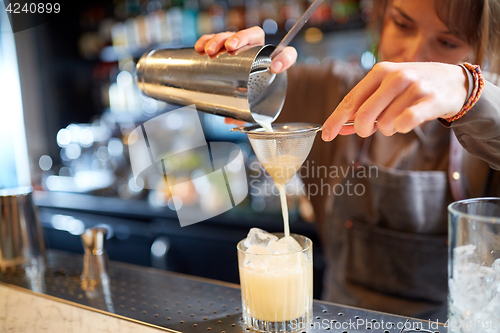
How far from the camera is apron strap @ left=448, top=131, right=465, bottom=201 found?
1.43 meters

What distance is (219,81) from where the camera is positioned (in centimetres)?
112

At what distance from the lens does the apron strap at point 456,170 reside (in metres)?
1.43

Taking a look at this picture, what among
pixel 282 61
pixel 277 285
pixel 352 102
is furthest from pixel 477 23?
pixel 277 285

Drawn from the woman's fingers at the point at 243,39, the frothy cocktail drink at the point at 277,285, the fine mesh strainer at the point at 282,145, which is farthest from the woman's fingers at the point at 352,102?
the woman's fingers at the point at 243,39

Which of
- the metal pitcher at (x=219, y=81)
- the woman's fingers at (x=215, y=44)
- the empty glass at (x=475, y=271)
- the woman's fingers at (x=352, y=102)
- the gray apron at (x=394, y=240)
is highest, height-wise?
the woman's fingers at (x=215, y=44)

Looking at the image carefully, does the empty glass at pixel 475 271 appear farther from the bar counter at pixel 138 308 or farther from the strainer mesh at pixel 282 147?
the strainer mesh at pixel 282 147

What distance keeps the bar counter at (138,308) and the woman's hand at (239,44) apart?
651 millimetres

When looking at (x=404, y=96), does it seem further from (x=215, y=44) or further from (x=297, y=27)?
(x=215, y=44)

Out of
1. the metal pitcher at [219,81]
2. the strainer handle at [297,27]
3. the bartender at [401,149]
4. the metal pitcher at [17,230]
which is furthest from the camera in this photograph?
the metal pitcher at [17,230]

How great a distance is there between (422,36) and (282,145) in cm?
63

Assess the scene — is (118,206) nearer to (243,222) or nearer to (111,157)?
(111,157)

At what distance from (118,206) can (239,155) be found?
1.07 meters

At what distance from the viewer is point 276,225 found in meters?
2.82

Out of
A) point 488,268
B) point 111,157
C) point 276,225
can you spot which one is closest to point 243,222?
point 276,225
